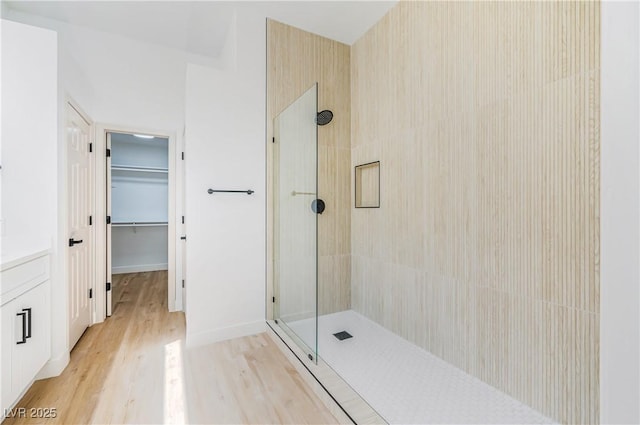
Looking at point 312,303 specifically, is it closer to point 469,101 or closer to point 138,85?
point 469,101

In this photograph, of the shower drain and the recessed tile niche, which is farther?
the recessed tile niche

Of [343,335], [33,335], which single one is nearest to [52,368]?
[33,335]

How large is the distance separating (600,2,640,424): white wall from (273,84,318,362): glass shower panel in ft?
5.41

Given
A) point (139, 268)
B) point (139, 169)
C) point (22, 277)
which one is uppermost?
point (139, 169)

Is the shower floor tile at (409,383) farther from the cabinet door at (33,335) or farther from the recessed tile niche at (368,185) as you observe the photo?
the cabinet door at (33,335)

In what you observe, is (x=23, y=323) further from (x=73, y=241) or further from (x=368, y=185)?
(x=368, y=185)

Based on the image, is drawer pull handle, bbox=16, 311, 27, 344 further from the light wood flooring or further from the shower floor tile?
the shower floor tile

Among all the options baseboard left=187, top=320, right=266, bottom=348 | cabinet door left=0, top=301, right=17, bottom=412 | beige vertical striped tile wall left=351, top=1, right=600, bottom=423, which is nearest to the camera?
beige vertical striped tile wall left=351, top=1, right=600, bottom=423

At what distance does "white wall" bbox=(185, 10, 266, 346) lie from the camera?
239 centimetres

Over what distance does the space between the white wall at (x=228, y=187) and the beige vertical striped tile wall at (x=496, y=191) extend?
110cm

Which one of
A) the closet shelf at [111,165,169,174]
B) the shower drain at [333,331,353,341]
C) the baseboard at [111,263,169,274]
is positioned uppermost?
the closet shelf at [111,165,169,174]

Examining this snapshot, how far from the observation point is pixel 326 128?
9.32 feet

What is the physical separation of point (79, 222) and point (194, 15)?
82.0 inches

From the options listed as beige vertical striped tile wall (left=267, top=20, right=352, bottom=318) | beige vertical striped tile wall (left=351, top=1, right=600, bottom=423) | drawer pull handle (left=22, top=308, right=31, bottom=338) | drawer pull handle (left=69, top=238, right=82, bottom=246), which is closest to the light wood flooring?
drawer pull handle (left=22, top=308, right=31, bottom=338)
